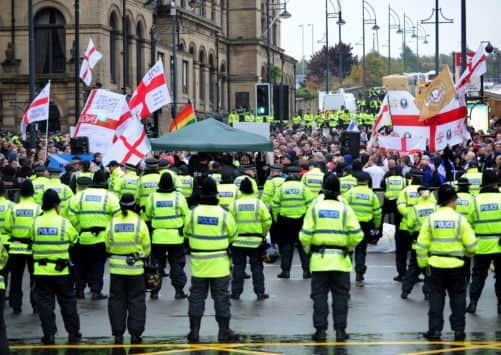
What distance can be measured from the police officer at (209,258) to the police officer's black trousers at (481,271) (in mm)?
3566

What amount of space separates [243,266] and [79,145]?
8.98 metres

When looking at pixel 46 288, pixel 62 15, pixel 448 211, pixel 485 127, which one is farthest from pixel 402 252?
pixel 62 15

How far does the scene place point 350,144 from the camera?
33469mm

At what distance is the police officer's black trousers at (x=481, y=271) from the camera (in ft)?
51.0

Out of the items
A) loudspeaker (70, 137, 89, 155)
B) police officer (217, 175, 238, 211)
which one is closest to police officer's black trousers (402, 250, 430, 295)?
police officer (217, 175, 238, 211)

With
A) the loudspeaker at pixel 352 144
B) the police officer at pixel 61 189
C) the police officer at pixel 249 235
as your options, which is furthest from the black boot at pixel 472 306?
the loudspeaker at pixel 352 144

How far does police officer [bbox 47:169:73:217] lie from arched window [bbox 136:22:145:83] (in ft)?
125

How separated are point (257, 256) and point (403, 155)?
25.5 feet

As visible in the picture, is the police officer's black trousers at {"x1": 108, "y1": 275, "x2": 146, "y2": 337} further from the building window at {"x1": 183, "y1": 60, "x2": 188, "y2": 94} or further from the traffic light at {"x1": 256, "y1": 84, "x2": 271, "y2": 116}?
the building window at {"x1": 183, "y1": 60, "x2": 188, "y2": 94}

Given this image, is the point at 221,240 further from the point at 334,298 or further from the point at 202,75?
the point at 202,75

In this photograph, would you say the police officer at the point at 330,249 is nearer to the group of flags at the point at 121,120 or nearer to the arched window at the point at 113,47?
the group of flags at the point at 121,120

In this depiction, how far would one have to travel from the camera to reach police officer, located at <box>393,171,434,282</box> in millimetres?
17953

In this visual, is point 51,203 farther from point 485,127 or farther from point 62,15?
point 62,15

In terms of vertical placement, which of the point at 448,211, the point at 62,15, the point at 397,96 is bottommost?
the point at 448,211
